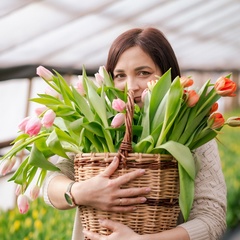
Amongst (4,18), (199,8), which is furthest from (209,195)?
(199,8)

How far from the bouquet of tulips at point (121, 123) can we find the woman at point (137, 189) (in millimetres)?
68

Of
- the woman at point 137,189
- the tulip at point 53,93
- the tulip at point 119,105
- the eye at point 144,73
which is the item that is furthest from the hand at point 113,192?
the eye at point 144,73

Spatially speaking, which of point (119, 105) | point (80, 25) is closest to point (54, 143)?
point (119, 105)

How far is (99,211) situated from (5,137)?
2129 mm

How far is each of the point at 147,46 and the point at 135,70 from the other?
3.4 inches

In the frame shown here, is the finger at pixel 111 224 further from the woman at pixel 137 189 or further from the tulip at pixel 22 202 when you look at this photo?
the tulip at pixel 22 202

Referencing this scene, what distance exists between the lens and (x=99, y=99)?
126cm

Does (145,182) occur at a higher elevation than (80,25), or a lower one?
lower

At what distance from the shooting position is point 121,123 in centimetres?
121

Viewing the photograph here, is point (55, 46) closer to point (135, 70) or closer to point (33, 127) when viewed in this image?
point (135, 70)

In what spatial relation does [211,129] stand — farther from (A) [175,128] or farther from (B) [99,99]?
(B) [99,99]

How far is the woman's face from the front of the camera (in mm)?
1419

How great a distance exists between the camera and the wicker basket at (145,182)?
3.89 ft

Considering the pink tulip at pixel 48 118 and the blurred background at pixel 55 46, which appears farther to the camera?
the blurred background at pixel 55 46
